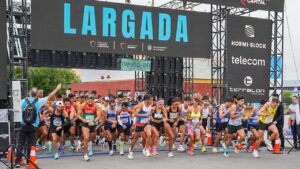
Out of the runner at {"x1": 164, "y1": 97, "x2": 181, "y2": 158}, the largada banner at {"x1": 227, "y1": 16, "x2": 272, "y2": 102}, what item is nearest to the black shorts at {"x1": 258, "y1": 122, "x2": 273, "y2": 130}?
the runner at {"x1": 164, "y1": 97, "x2": 181, "y2": 158}

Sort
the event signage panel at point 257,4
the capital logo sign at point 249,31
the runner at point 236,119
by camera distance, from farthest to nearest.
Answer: the capital logo sign at point 249,31 < the event signage panel at point 257,4 < the runner at point 236,119

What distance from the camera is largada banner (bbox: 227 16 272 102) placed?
1648cm

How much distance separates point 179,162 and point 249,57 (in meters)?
6.49

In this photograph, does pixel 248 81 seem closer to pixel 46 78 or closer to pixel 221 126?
pixel 221 126

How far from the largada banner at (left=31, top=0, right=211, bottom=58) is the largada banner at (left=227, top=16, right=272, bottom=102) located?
3.24 feet

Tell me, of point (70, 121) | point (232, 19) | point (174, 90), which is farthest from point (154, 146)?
point (174, 90)

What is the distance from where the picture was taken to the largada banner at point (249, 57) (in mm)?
16484

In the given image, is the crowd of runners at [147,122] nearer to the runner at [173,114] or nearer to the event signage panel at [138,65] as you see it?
the runner at [173,114]

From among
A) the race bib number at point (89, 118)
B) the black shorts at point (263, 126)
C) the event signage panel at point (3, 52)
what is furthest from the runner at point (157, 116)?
the event signage panel at point (3, 52)

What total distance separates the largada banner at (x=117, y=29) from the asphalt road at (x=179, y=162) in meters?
3.62

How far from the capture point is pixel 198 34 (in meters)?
16.3

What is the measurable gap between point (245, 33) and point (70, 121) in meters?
7.54

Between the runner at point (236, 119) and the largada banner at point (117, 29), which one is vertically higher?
the largada banner at point (117, 29)

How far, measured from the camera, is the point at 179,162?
12.1m
